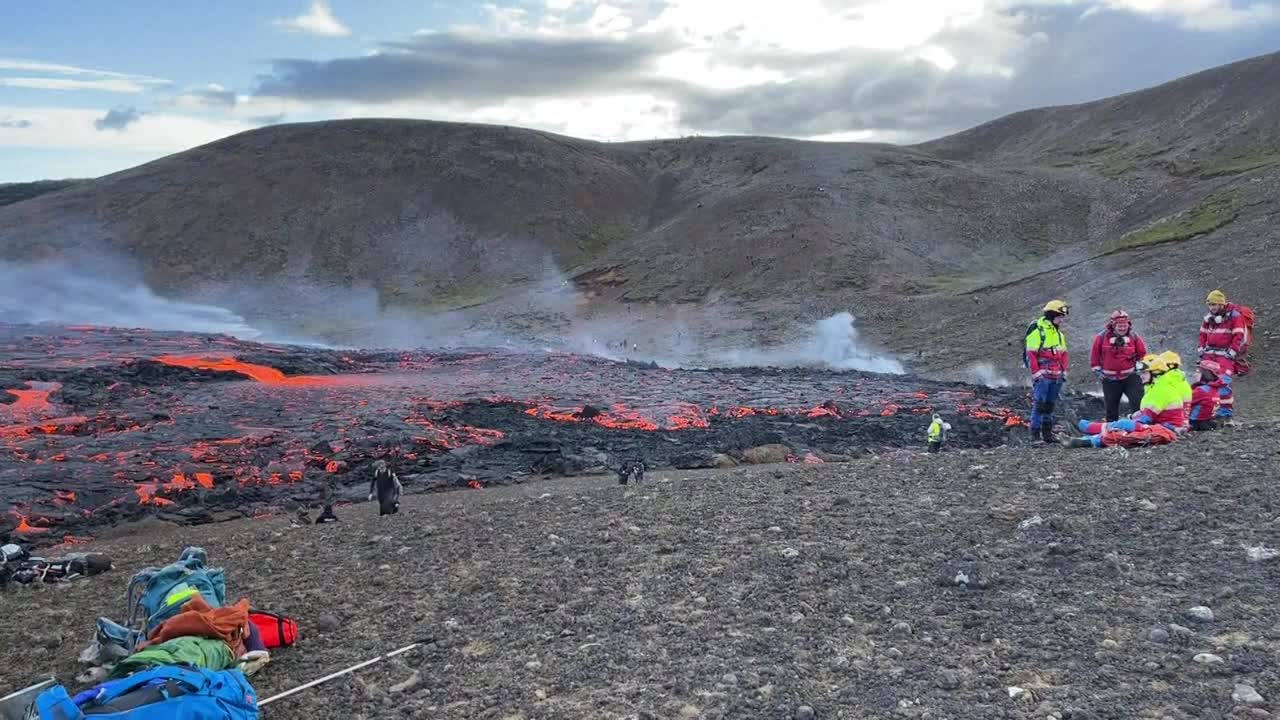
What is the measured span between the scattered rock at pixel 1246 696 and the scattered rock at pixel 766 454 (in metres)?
10.5

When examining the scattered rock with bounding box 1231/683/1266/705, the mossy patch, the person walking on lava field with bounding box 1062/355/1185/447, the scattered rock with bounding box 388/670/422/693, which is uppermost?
the mossy patch

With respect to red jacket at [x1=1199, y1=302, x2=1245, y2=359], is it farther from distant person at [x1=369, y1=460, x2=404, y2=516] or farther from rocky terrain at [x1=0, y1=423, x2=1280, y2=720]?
distant person at [x1=369, y1=460, x2=404, y2=516]

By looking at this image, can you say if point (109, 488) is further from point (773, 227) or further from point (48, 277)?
point (48, 277)

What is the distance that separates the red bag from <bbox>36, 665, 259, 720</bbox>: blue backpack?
1.37 meters

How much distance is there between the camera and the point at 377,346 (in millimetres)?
42406

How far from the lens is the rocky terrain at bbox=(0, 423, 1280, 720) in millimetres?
5039

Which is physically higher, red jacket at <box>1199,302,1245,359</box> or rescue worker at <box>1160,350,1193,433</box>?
red jacket at <box>1199,302,1245,359</box>

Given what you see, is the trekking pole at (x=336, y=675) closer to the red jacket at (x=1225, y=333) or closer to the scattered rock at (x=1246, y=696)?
the scattered rock at (x=1246, y=696)

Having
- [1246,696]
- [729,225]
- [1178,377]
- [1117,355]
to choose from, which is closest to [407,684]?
[1246,696]

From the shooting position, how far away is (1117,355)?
42.0 ft

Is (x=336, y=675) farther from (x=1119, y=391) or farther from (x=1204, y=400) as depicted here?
(x=1119, y=391)

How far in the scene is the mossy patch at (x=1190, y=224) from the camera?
32844 mm

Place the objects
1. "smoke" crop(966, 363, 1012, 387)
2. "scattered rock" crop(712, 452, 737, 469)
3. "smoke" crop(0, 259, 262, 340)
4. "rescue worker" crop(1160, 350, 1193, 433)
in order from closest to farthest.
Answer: "rescue worker" crop(1160, 350, 1193, 433) → "scattered rock" crop(712, 452, 737, 469) → "smoke" crop(966, 363, 1012, 387) → "smoke" crop(0, 259, 262, 340)

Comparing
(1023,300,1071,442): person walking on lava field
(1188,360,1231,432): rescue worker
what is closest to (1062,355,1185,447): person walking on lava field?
(1188,360,1231,432): rescue worker
